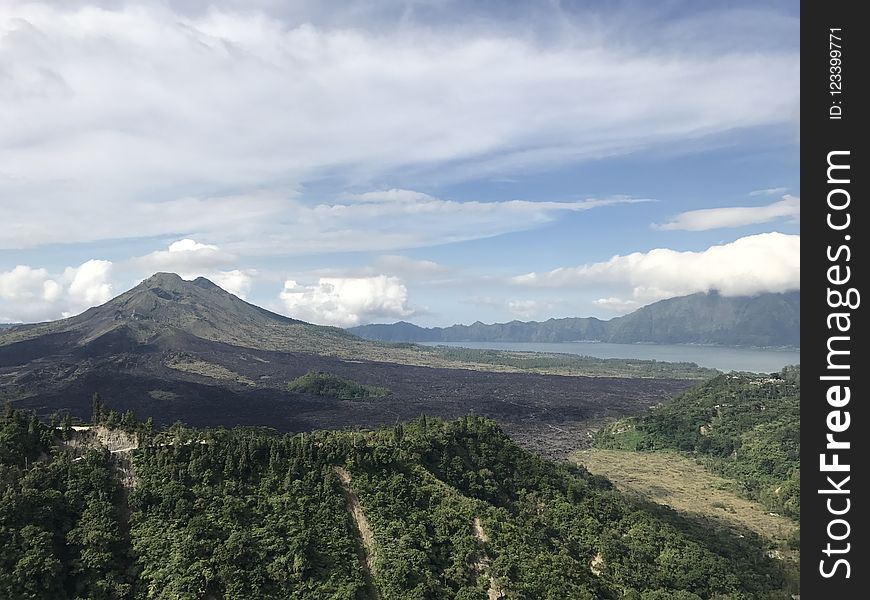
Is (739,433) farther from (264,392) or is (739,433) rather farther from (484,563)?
(264,392)

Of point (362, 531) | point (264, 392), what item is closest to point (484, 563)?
Result: point (362, 531)

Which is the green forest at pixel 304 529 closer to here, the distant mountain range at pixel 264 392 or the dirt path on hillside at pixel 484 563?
the dirt path on hillside at pixel 484 563

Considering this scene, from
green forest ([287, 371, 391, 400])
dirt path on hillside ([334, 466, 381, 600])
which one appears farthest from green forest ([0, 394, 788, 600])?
green forest ([287, 371, 391, 400])

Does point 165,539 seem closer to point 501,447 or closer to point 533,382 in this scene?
point 501,447

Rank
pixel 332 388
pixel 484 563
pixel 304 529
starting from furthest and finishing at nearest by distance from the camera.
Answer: pixel 332 388 → pixel 484 563 → pixel 304 529

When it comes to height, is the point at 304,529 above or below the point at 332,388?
above

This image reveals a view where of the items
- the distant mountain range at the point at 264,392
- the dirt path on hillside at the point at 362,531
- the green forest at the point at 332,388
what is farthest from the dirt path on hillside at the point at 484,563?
the green forest at the point at 332,388
